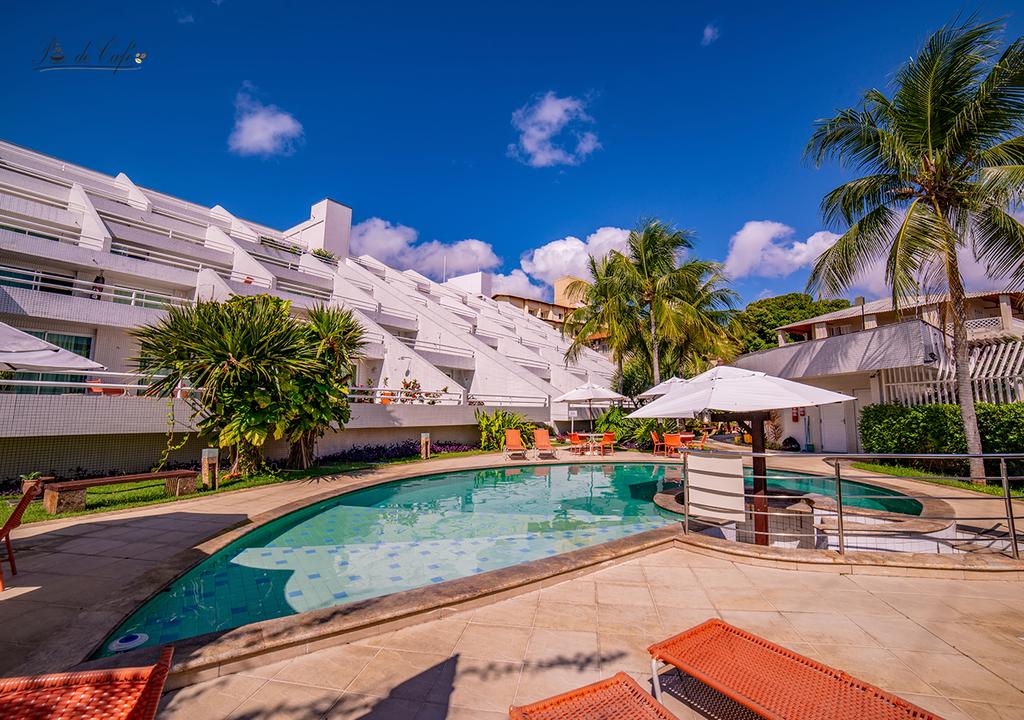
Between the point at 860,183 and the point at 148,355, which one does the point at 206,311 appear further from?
the point at 860,183

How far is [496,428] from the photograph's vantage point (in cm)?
1753

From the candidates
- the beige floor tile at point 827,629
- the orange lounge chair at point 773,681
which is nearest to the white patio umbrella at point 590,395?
the beige floor tile at point 827,629

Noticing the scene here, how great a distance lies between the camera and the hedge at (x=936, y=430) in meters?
9.44

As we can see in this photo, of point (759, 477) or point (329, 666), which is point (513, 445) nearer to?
point (759, 477)

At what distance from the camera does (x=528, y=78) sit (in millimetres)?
17328

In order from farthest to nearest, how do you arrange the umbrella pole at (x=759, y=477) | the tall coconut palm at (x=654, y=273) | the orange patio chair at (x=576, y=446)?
1. the tall coconut palm at (x=654, y=273)
2. the orange patio chair at (x=576, y=446)
3. the umbrella pole at (x=759, y=477)

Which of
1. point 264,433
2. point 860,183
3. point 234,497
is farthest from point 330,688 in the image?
point 860,183

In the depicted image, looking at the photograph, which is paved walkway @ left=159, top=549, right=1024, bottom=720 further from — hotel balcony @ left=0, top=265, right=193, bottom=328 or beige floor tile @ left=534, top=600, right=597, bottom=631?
hotel balcony @ left=0, top=265, right=193, bottom=328

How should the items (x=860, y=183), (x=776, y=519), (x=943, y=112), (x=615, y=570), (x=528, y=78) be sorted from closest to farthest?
1. (x=615, y=570)
2. (x=776, y=519)
3. (x=943, y=112)
4. (x=860, y=183)
5. (x=528, y=78)

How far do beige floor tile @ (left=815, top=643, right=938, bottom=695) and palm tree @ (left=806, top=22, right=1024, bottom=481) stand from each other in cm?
936

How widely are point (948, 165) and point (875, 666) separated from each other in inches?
459

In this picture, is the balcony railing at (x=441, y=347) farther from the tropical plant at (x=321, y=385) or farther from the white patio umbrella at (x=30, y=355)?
the white patio umbrella at (x=30, y=355)

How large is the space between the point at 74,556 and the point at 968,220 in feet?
54.6

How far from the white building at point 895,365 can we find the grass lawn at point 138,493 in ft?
48.0
